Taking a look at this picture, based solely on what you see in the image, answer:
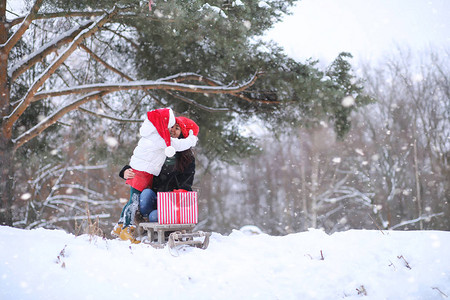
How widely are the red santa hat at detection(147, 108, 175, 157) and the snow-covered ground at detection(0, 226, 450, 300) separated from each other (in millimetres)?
1070

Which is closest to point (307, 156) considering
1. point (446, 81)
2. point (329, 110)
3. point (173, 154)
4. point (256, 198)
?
point (256, 198)

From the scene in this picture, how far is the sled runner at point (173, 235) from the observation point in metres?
3.59

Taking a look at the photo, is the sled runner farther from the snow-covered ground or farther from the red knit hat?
the red knit hat

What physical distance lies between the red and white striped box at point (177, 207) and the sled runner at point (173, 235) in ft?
0.29

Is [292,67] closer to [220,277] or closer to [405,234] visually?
[405,234]

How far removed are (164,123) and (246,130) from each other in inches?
227

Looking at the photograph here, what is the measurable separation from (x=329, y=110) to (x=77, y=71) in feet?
18.4

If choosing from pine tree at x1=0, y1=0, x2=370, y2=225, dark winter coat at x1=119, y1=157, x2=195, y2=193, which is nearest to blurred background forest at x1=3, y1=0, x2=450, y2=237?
pine tree at x1=0, y1=0, x2=370, y2=225

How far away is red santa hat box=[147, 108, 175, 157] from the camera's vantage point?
406cm

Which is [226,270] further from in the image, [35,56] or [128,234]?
[35,56]

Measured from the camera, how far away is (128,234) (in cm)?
409

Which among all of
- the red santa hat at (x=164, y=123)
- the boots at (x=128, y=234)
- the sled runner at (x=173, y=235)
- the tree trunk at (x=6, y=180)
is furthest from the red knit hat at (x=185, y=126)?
the tree trunk at (x=6, y=180)

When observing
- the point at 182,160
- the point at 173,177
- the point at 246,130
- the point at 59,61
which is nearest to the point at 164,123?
the point at 182,160

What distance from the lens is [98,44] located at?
8.08 m
